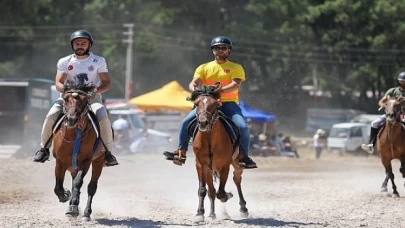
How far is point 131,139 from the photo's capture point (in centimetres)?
3956

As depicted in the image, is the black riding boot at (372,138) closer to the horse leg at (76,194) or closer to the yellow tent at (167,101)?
the horse leg at (76,194)

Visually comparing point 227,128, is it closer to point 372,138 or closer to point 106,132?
point 106,132

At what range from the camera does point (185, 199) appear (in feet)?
61.5

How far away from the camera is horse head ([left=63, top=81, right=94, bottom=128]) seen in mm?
13197

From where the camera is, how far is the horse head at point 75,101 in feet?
43.3

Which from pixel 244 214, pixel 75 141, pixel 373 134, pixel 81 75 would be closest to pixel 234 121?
pixel 244 214

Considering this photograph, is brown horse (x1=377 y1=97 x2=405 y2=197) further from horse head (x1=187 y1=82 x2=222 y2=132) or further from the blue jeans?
horse head (x1=187 y1=82 x2=222 y2=132)

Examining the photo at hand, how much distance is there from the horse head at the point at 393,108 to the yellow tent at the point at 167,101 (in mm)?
25635

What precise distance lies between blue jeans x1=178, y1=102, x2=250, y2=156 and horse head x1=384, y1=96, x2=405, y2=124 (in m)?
6.13

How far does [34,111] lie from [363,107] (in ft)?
164

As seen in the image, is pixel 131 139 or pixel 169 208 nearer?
pixel 169 208

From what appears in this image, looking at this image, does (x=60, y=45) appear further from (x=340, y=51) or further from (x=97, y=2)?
(x=340, y=51)

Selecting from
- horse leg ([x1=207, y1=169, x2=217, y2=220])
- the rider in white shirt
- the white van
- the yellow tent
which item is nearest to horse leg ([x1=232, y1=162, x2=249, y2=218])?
horse leg ([x1=207, y1=169, x2=217, y2=220])

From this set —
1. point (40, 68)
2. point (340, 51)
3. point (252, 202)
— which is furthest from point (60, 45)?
point (252, 202)
